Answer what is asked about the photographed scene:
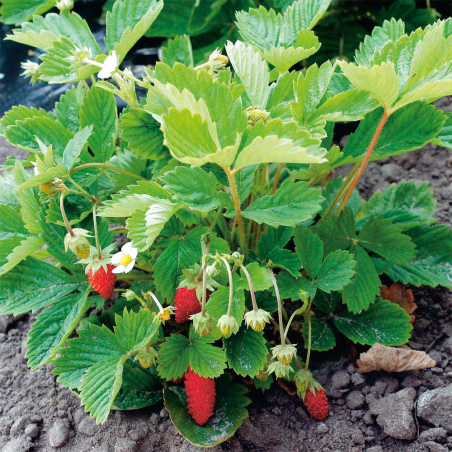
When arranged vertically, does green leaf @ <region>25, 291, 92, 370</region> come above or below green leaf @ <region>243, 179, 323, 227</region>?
below

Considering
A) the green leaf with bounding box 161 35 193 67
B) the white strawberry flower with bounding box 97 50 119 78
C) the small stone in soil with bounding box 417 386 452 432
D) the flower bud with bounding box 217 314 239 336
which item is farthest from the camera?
the green leaf with bounding box 161 35 193 67

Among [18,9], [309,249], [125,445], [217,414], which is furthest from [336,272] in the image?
[18,9]

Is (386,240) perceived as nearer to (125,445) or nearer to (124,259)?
(124,259)

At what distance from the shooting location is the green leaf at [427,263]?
1.25 metres

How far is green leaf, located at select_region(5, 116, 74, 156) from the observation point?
45.1 inches

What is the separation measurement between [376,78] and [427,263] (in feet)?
2.03

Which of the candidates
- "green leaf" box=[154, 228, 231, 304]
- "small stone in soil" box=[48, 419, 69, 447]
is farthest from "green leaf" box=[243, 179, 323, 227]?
"small stone in soil" box=[48, 419, 69, 447]

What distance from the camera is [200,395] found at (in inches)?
41.4

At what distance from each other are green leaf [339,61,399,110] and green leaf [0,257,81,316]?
31.2 inches

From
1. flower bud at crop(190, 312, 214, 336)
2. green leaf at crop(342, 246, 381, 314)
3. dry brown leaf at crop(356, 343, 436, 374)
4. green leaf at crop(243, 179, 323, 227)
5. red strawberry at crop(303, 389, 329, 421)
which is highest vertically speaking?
green leaf at crop(243, 179, 323, 227)

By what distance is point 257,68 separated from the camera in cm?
100

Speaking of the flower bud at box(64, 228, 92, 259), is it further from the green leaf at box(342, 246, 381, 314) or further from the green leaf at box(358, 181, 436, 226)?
the green leaf at box(358, 181, 436, 226)

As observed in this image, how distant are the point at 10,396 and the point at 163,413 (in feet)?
1.44

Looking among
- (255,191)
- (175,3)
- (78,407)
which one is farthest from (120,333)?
(175,3)
